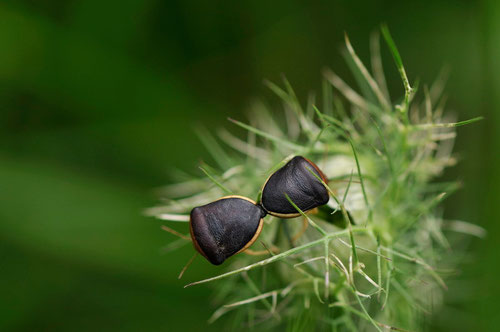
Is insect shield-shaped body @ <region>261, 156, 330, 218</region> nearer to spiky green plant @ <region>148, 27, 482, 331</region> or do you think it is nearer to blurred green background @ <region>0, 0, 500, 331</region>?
spiky green plant @ <region>148, 27, 482, 331</region>

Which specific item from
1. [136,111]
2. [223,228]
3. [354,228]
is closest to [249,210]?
[223,228]

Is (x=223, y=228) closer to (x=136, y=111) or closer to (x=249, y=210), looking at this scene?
(x=249, y=210)

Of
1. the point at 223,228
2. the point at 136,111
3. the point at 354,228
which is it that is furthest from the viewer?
the point at 136,111

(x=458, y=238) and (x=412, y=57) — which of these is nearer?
(x=458, y=238)

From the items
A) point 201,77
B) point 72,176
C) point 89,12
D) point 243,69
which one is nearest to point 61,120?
point 72,176

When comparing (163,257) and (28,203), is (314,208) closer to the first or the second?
(163,257)

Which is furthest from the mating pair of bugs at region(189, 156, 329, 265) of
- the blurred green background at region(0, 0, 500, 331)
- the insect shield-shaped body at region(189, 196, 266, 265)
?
the blurred green background at region(0, 0, 500, 331)
